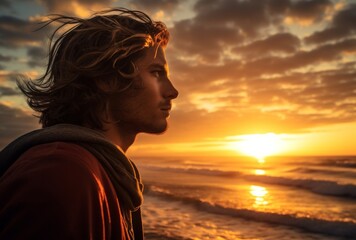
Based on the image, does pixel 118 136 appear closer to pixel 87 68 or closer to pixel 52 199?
pixel 87 68

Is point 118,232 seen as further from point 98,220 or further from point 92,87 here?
point 92,87

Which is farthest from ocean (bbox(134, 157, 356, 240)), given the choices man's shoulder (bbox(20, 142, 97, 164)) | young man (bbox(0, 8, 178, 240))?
man's shoulder (bbox(20, 142, 97, 164))

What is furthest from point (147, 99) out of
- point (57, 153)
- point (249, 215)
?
point (249, 215)

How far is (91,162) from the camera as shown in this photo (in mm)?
1360

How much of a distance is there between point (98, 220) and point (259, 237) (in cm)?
836

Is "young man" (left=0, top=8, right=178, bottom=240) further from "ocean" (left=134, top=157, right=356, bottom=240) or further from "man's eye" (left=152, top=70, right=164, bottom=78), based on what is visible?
"ocean" (left=134, top=157, right=356, bottom=240)

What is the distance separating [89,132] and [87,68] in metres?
0.62

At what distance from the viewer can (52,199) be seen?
101 centimetres

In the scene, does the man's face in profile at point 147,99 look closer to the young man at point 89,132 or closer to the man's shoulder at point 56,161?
the young man at point 89,132

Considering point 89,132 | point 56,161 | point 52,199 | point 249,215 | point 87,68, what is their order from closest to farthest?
point 52,199
point 56,161
point 89,132
point 87,68
point 249,215

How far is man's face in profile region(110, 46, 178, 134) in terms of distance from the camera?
7.36ft

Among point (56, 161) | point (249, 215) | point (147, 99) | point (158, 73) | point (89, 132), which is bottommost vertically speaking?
point (249, 215)

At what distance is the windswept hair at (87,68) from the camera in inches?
83.4

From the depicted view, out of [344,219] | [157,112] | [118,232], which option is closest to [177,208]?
[344,219]
